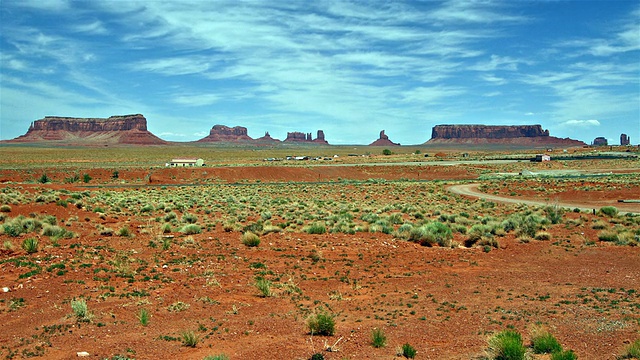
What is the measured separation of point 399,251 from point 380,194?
96.7 ft

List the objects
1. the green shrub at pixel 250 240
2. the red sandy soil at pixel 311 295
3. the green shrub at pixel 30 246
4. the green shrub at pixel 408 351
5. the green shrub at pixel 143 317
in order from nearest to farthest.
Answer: the green shrub at pixel 408 351
the red sandy soil at pixel 311 295
the green shrub at pixel 143 317
the green shrub at pixel 30 246
the green shrub at pixel 250 240

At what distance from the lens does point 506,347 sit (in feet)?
25.5

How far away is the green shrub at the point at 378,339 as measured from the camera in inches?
353

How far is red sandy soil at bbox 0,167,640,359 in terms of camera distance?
9133mm

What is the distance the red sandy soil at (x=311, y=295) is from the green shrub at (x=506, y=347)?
0.58 meters

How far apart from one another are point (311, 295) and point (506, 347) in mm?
6044

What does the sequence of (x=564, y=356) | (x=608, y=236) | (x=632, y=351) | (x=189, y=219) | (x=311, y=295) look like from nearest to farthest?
(x=564, y=356), (x=632, y=351), (x=311, y=295), (x=608, y=236), (x=189, y=219)

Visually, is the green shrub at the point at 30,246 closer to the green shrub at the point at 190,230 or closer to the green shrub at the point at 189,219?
the green shrub at the point at 190,230

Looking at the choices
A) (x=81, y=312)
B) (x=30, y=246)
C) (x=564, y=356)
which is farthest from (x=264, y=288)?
(x=30, y=246)

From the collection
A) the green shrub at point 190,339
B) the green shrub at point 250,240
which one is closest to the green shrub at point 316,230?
the green shrub at point 250,240

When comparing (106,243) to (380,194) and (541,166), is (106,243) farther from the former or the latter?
(541,166)

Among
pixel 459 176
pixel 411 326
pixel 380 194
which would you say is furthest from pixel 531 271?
pixel 459 176

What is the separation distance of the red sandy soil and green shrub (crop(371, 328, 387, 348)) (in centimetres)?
15

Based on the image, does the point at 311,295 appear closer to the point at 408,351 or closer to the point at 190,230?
the point at 408,351
